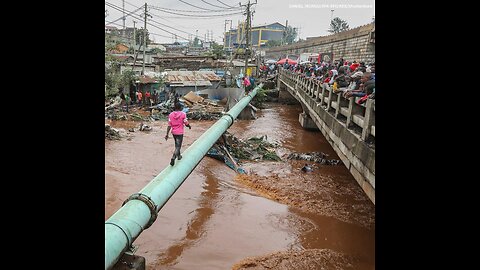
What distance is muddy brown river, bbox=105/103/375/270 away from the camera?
6680 mm

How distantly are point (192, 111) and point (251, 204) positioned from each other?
13685mm

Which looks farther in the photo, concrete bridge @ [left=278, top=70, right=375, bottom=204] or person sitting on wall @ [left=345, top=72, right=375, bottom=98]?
person sitting on wall @ [left=345, top=72, right=375, bottom=98]

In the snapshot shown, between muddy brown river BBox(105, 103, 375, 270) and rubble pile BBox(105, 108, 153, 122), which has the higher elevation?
rubble pile BBox(105, 108, 153, 122)

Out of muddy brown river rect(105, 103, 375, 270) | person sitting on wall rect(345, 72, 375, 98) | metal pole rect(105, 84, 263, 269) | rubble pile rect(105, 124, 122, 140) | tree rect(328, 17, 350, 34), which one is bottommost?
muddy brown river rect(105, 103, 375, 270)

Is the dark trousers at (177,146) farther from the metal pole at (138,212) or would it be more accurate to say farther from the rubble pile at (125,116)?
the rubble pile at (125,116)

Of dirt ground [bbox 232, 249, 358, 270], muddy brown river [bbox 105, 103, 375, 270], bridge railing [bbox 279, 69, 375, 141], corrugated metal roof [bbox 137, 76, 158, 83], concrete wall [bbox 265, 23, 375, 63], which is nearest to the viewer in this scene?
dirt ground [bbox 232, 249, 358, 270]

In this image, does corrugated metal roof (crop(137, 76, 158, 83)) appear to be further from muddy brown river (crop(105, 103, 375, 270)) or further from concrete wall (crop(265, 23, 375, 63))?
concrete wall (crop(265, 23, 375, 63))

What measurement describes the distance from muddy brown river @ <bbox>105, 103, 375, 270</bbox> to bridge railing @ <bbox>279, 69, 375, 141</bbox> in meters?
2.31

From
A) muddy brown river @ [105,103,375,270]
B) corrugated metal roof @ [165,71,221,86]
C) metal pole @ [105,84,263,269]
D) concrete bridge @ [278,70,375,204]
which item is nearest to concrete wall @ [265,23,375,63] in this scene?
concrete bridge @ [278,70,375,204]

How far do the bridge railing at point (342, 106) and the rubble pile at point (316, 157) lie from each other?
184cm
